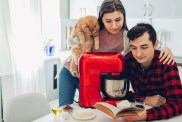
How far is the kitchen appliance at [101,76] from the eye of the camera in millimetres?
1457

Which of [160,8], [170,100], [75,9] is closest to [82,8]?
[75,9]

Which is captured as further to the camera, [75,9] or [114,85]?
[75,9]

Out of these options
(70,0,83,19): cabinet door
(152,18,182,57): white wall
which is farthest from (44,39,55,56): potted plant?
(152,18,182,57): white wall

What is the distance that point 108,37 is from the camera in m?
1.83

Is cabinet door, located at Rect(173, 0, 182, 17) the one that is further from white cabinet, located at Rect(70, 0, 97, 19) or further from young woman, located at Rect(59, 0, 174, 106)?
young woman, located at Rect(59, 0, 174, 106)

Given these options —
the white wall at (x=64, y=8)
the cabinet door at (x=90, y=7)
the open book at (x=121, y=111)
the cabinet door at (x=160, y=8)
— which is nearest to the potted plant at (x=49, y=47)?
the white wall at (x=64, y=8)

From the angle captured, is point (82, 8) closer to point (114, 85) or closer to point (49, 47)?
point (49, 47)

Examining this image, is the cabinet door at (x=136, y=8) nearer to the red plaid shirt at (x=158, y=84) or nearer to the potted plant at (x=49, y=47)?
the potted plant at (x=49, y=47)

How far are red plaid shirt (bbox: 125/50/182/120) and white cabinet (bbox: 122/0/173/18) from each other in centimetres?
182

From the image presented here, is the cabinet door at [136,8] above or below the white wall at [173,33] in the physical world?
above

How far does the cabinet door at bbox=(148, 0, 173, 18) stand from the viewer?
10.5 ft

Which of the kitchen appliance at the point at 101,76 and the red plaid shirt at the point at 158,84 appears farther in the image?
the kitchen appliance at the point at 101,76

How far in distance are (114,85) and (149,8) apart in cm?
219

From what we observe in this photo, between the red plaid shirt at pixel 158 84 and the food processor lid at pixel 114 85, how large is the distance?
0.47 feet
